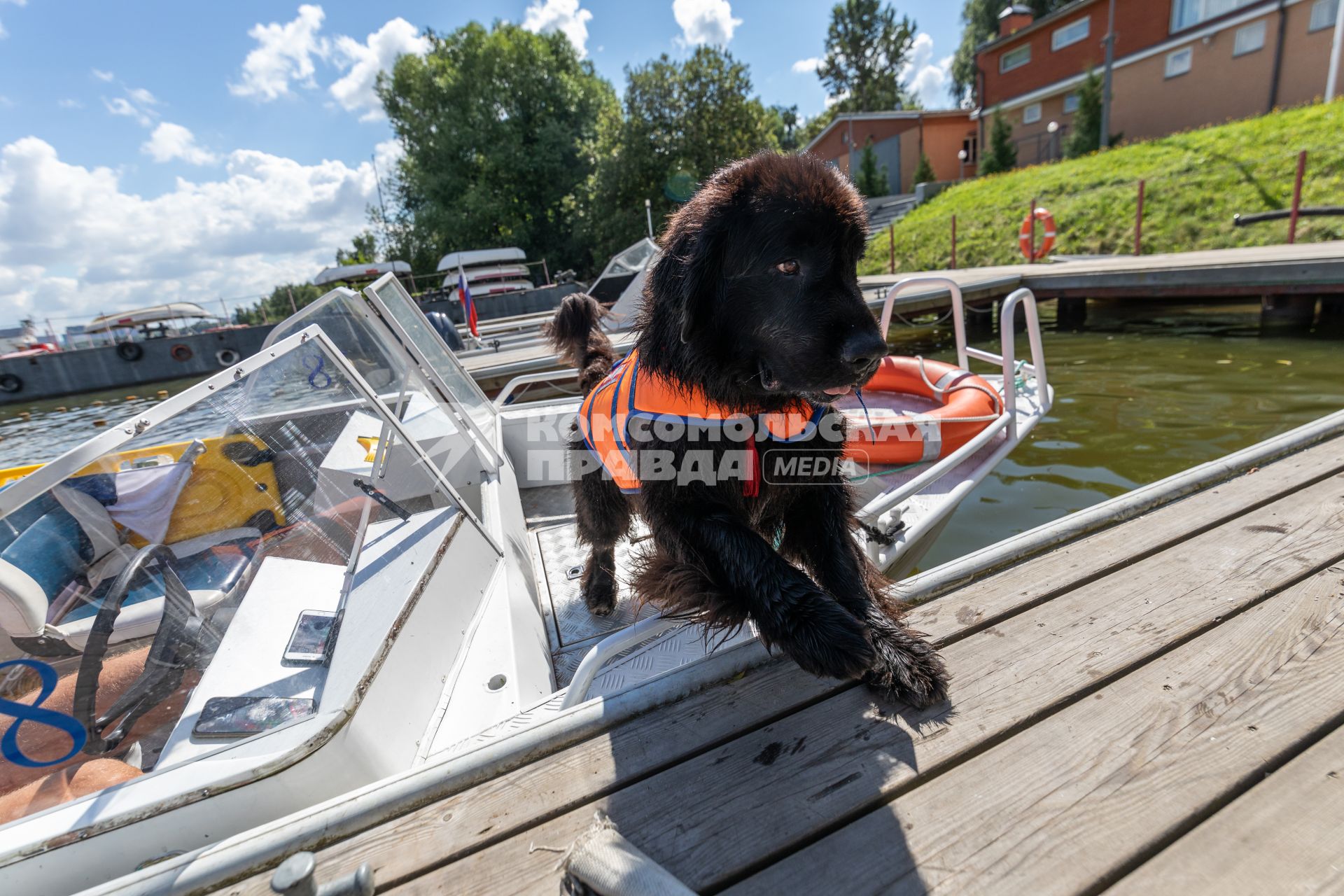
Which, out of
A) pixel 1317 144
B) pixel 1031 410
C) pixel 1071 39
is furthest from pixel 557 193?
pixel 1031 410

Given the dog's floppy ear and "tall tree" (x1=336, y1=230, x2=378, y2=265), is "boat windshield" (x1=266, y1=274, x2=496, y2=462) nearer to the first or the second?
the dog's floppy ear

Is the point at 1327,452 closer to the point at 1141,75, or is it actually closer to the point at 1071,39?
the point at 1141,75

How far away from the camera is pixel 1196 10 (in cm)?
1909

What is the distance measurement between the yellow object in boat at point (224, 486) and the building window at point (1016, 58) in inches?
1230

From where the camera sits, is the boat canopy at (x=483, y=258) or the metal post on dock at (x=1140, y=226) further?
the boat canopy at (x=483, y=258)

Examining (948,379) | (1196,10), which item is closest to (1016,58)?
(1196,10)

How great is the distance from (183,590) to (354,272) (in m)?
27.5

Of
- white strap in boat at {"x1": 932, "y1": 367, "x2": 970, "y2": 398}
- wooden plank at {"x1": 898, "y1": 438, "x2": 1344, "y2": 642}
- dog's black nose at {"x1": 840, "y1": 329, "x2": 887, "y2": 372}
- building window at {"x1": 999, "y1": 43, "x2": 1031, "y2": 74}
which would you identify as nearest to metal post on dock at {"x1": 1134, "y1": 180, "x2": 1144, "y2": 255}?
white strap in boat at {"x1": 932, "y1": 367, "x2": 970, "y2": 398}

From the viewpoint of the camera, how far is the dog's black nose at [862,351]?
1368 mm

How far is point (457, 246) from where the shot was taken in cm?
2808

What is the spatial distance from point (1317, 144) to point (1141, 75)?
12.1 meters

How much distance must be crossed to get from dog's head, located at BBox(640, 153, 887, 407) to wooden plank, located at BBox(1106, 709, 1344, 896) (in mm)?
1014

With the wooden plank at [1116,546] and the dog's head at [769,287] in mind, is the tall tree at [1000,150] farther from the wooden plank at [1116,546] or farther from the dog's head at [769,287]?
the dog's head at [769,287]

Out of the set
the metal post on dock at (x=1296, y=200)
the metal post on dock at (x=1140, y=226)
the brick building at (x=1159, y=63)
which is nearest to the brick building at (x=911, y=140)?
the brick building at (x=1159, y=63)
